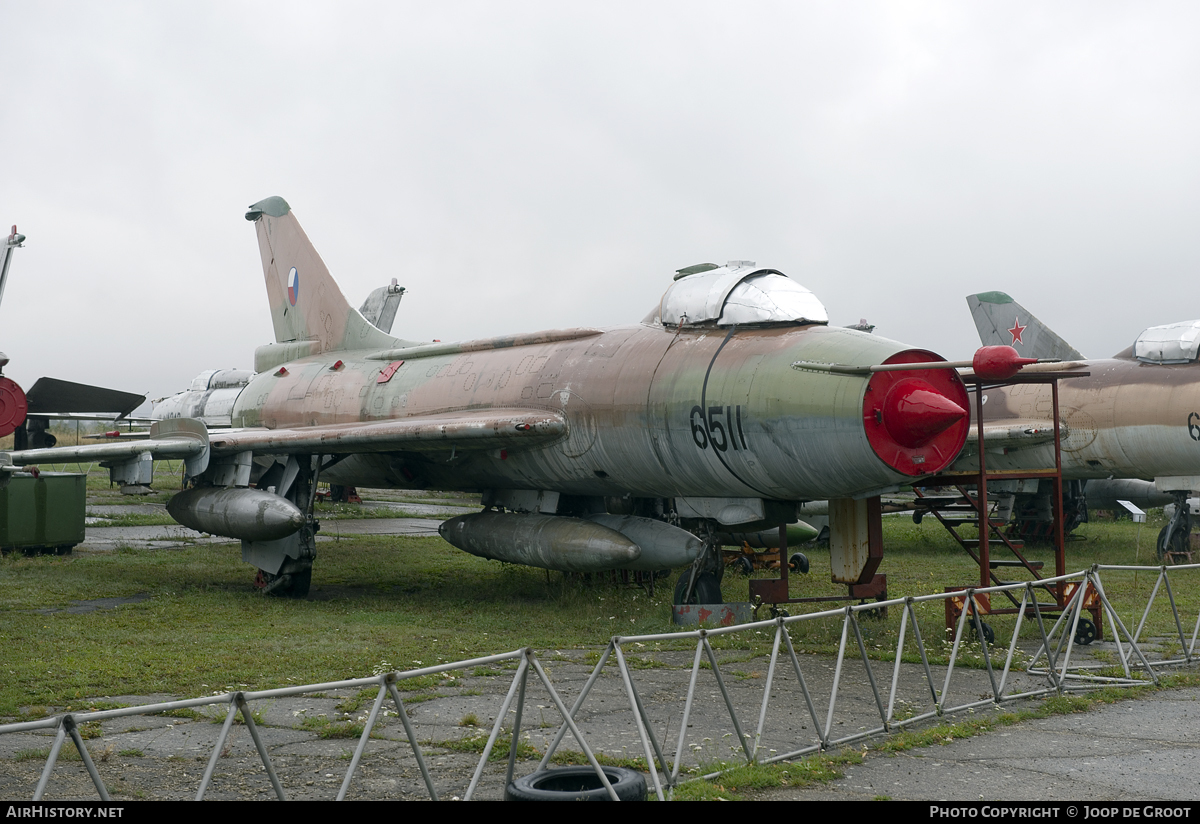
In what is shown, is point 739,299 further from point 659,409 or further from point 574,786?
point 574,786

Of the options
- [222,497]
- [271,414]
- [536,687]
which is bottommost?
[536,687]

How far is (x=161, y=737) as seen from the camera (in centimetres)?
643

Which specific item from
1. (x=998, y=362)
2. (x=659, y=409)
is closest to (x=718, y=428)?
(x=659, y=409)

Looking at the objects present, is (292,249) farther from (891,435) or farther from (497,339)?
(891,435)

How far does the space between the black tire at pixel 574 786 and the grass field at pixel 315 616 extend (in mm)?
3570

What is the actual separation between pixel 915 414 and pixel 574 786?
16.5ft

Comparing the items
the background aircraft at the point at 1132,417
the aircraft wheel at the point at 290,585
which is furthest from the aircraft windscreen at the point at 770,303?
the background aircraft at the point at 1132,417

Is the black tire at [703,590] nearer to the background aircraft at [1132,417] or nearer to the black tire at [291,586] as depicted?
the black tire at [291,586]

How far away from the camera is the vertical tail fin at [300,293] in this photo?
55.2 ft

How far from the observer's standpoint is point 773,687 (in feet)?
26.0

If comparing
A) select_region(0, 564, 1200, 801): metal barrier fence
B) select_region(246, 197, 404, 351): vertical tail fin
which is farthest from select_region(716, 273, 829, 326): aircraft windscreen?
select_region(246, 197, 404, 351): vertical tail fin
